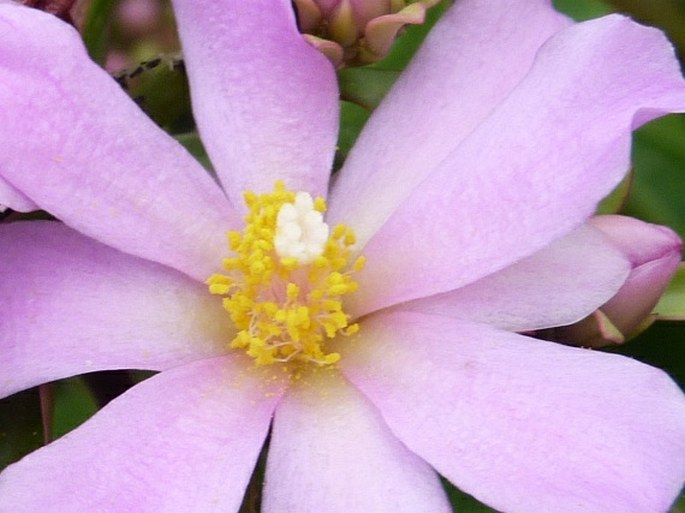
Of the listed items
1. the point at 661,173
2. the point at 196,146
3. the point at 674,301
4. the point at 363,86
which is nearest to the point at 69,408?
the point at 196,146

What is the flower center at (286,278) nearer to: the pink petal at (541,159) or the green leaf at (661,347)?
the pink petal at (541,159)

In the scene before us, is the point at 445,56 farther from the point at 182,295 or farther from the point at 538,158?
the point at 182,295

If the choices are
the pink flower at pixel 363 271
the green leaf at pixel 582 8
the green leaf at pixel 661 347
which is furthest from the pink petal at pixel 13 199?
the green leaf at pixel 582 8

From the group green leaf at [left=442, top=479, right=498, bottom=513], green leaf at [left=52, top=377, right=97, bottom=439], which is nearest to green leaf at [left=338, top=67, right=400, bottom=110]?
green leaf at [left=442, top=479, right=498, bottom=513]

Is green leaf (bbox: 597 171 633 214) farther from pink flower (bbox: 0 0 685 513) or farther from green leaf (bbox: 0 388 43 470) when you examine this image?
green leaf (bbox: 0 388 43 470)

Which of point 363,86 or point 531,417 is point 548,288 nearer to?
point 531,417

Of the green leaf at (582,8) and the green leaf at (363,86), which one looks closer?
the green leaf at (363,86)

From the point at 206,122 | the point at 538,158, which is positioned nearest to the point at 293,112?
the point at 206,122
